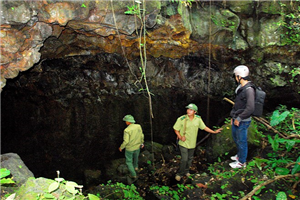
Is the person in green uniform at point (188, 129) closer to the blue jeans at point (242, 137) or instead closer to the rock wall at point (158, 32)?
the blue jeans at point (242, 137)

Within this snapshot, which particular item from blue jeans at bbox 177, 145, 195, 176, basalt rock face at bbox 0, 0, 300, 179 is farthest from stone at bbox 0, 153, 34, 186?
blue jeans at bbox 177, 145, 195, 176

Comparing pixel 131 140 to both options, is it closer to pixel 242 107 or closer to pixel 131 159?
pixel 131 159

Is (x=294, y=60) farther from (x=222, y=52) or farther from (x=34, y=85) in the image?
(x=34, y=85)

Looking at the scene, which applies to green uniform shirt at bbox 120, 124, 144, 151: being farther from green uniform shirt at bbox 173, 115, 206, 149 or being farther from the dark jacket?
the dark jacket

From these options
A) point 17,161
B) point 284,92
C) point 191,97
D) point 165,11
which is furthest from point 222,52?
point 17,161

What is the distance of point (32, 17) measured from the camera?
506 centimetres

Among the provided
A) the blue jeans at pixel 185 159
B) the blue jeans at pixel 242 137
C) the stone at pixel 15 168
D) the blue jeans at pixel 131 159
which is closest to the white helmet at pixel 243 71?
the blue jeans at pixel 242 137

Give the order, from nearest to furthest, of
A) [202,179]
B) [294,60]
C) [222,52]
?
[202,179] < [294,60] < [222,52]

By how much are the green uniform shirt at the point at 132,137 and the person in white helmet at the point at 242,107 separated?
261 cm

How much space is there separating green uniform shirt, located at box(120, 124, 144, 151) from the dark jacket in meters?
2.73

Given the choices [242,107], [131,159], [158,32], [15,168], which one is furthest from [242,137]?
[158,32]

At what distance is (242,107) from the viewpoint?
4.37m

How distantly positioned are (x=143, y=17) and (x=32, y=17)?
3058 millimetres

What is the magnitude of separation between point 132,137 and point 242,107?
303 centimetres
